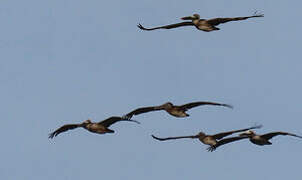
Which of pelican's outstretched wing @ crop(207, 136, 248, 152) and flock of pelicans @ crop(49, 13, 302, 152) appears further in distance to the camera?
pelican's outstretched wing @ crop(207, 136, 248, 152)

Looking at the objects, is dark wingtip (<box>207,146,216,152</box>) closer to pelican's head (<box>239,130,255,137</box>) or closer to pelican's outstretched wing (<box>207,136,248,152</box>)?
pelican's outstretched wing (<box>207,136,248,152</box>)

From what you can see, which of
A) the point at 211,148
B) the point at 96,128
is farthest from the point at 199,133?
the point at 96,128

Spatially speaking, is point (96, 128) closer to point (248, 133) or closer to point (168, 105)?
point (168, 105)

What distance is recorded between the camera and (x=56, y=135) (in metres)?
80.5

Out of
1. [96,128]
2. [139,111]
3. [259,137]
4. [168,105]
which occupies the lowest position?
[96,128]

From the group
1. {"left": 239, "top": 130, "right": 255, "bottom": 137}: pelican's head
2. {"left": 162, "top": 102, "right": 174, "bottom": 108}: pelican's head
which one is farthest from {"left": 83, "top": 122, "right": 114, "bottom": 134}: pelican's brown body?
{"left": 239, "top": 130, "right": 255, "bottom": 137}: pelican's head

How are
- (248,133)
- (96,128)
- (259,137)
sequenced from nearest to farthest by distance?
(96,128) < (248,133) < (259,137)

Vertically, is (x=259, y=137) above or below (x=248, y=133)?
below

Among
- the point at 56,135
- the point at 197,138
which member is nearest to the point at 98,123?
the point at 56,135

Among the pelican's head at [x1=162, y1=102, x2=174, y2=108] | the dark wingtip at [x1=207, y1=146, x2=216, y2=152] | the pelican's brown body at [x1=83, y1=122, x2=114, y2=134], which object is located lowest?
the pelican's brown body at [x1=83, y1=122, x2=114, y2=134]

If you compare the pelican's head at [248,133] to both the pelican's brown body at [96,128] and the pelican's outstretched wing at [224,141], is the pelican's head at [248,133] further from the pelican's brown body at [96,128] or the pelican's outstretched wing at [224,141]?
the pelican's brown body at [96,128]

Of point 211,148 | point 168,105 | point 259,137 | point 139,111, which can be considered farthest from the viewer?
point 139,111

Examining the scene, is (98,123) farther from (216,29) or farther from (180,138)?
(216,29)

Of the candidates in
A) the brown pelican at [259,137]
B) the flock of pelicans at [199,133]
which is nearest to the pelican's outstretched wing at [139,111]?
the flock of pelicans at [199,133]
